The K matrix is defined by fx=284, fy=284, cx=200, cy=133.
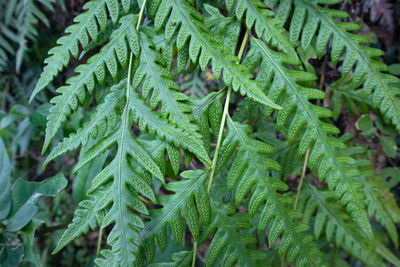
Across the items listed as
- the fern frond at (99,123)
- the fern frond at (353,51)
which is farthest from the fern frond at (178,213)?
the fern frond at (353,51)

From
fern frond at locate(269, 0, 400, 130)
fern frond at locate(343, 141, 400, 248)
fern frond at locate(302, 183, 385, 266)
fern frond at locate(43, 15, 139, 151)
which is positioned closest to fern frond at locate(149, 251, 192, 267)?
fern frond at locate(43, 15, 139, 151)

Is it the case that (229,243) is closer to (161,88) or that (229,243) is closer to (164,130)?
(164,130)

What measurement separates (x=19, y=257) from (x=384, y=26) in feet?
7.11

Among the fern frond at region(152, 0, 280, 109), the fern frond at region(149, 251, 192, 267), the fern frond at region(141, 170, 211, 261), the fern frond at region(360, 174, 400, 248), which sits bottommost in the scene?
the fern frond at region(360, 174, 400, 248)

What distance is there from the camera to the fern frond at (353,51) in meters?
0.89

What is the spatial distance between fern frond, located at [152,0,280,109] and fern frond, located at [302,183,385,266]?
0.73 metres

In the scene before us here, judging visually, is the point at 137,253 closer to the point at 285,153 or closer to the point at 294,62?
the point at 294,62

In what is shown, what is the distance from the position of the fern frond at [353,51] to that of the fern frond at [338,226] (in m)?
0.50

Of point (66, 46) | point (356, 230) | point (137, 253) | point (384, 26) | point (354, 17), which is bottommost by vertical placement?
point (356, 230)

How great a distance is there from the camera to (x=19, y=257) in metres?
1.11

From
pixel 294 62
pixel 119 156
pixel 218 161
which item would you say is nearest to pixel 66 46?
pixel 119 156

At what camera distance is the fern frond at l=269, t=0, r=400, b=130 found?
0.89m

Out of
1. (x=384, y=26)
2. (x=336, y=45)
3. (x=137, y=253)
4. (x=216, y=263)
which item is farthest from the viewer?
(x=384, y=26)

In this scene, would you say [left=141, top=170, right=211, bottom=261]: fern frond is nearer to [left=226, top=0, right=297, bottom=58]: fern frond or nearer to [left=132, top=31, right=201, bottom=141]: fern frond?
[left=132, top=31, right=201, bottom=141]: fern frond
